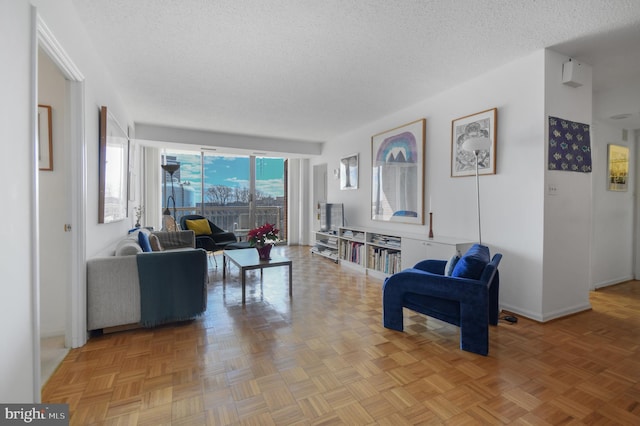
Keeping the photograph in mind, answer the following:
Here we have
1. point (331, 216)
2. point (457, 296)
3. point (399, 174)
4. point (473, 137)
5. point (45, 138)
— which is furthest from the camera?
point (331, 216)

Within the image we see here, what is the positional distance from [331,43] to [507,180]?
2.22 m

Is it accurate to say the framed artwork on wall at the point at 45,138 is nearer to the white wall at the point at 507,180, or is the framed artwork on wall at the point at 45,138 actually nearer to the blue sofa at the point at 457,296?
the blue sofa at the point at 457,296

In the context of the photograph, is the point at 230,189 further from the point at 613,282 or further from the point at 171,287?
the point at 613,282

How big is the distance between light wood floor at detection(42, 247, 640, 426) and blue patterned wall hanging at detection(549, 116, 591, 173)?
1.52 meters

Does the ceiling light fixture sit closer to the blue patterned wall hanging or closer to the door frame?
the blue patterned wall hanging

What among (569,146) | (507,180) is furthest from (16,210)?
(569,146)

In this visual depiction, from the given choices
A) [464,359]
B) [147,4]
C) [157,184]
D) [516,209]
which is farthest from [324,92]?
[157,184]

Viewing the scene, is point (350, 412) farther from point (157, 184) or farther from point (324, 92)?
point (157, 184)

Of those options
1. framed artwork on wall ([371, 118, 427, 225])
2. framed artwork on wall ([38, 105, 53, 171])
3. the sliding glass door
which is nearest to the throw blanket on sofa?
framed artwork on wall ([38, 105, 53, 171])

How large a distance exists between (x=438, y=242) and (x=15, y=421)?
3.47 meters

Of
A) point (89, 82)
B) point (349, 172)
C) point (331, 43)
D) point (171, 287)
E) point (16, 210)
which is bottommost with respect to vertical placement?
point (171, 287)

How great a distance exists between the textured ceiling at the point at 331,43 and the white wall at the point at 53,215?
576mm

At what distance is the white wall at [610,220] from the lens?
13.1 feet

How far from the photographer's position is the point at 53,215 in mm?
2445
